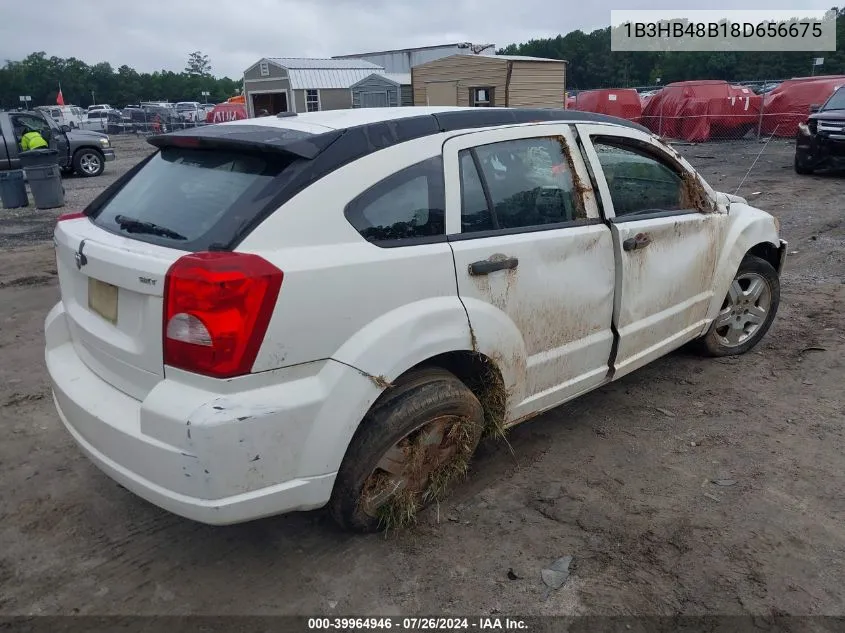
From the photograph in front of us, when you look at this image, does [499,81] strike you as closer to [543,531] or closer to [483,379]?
[483,379]

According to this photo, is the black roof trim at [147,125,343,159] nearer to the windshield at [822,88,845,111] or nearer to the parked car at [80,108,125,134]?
the windshield at [822,88,845,111]

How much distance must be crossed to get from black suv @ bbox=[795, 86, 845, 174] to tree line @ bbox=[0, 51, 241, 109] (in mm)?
93802

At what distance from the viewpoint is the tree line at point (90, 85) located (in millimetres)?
96375

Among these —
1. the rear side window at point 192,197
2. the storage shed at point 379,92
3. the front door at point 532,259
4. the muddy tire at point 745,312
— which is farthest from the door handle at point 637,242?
the storage shed at point 379,92

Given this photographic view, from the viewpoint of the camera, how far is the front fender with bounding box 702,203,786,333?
4.36 meters

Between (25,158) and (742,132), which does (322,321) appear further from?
(742,132)

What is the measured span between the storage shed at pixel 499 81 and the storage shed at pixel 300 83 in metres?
7.42

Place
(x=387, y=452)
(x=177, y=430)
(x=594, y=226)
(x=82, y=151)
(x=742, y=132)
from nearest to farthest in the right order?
(x=177, y=430) < (x=387, y=452) < (x=594, y=226) < (x=82, y=151) < (x=742, y=132)

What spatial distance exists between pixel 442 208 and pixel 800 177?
44.8 feet

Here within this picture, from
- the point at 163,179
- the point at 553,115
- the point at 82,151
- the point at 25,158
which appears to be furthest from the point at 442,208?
the point at 82,151

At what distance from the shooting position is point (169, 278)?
230cm

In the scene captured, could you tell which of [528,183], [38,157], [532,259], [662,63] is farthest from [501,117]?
[662,63]

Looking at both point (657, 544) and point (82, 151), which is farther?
point (82, 151)

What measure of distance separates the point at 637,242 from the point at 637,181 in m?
0.44
